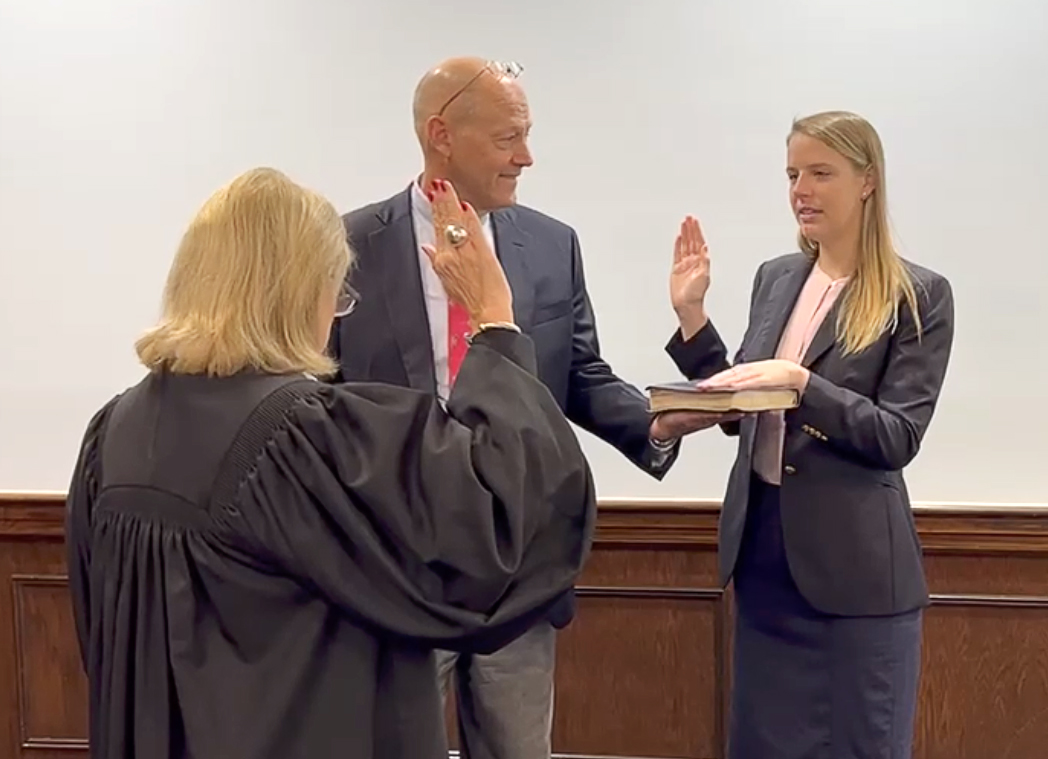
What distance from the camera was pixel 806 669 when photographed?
6.20 feet

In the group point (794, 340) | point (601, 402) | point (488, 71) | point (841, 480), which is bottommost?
point (841, 480)

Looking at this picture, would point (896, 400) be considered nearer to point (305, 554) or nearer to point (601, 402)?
point (601, 402)

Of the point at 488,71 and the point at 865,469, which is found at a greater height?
the point at 488,71

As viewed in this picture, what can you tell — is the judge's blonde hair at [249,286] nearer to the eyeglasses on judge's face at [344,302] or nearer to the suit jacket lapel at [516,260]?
the eyeglasses on judge's face at [344,302]

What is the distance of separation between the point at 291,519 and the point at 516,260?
89 centimetres

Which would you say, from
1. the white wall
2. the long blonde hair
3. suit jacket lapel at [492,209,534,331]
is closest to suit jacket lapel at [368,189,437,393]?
suit jacket lapel at [492,209,534,331]

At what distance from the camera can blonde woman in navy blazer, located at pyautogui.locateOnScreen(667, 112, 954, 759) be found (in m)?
1.83

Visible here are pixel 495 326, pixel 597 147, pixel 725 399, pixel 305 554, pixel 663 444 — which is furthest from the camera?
pixel 597 147

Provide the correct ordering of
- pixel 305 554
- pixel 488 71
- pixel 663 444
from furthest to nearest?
pixel 663 444 < pixel 488 71 < pixel 305 554

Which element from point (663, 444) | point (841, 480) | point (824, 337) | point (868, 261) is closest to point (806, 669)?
point (841, 480)

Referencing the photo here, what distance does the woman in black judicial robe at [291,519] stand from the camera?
115 centimetres

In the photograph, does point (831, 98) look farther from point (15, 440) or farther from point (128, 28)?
point (15, 440)

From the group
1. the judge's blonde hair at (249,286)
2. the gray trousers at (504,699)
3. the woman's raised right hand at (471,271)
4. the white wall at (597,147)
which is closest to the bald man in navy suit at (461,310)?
the gray trousers at (504,699)

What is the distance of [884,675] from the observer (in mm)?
1847
